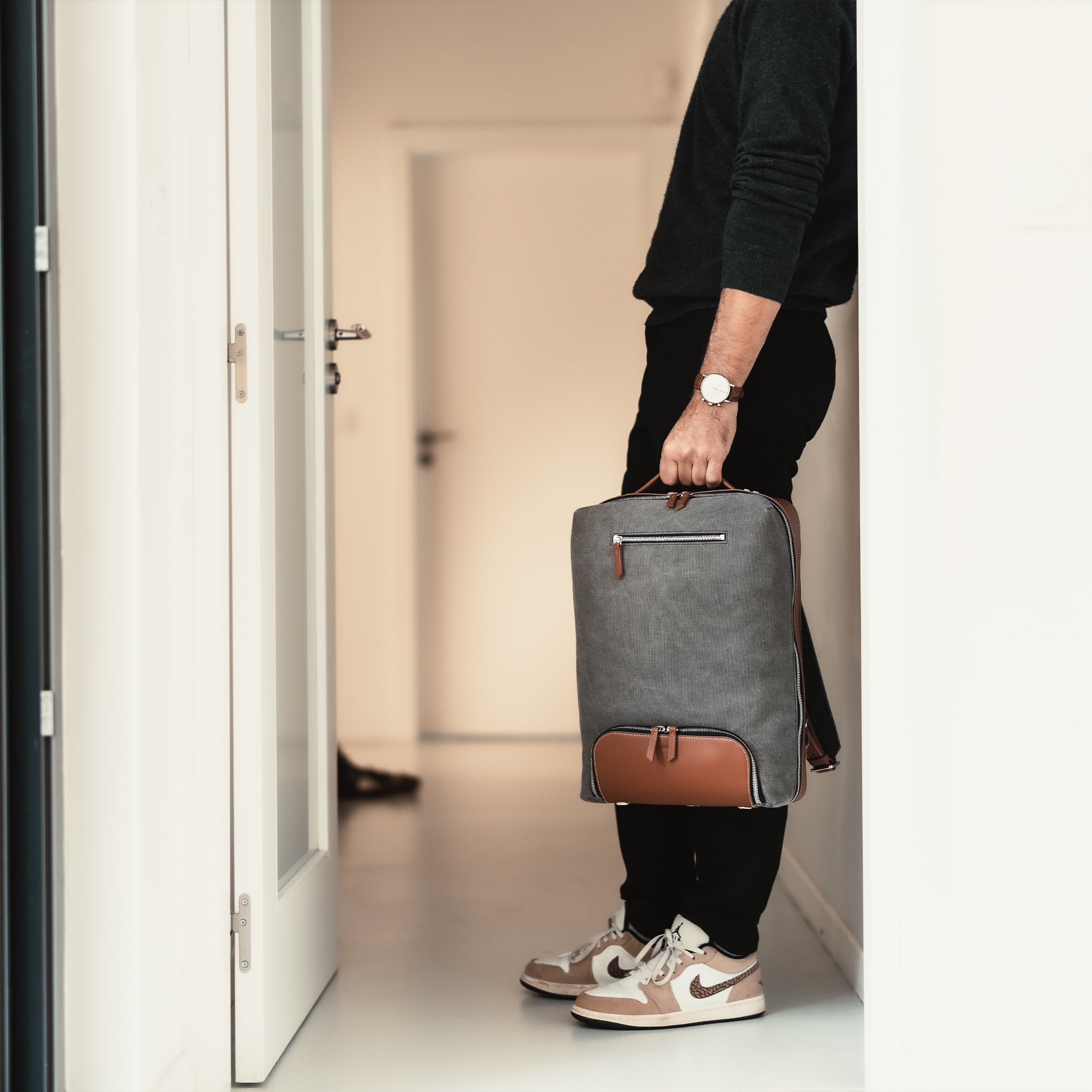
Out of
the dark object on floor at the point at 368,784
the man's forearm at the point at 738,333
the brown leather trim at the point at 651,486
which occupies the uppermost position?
the man's forearm at the point at 738,333

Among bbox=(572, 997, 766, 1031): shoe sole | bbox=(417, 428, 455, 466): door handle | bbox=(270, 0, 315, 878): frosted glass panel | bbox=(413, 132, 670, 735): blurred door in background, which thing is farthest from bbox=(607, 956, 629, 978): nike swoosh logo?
bbox=(417, 428, 455, 466): door handle

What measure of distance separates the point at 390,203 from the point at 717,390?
2622 millimetres

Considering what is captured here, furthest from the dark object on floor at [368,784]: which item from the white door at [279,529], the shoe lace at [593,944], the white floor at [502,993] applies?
the shoe lace at [593,944]

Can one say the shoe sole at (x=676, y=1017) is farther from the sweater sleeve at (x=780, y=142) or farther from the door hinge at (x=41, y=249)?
the door hinge at (x=41, y=249)

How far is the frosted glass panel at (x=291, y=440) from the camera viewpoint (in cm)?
140

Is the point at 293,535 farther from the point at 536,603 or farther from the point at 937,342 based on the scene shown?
the point at 536,603

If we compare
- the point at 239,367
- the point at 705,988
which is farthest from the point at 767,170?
the point at 705,988

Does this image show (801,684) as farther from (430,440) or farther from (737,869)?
(430,440)

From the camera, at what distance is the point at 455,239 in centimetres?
372

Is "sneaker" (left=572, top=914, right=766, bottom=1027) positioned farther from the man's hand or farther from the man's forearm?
the man's forearm

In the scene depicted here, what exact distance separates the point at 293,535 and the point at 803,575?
1034mm

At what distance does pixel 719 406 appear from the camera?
4.42 ft

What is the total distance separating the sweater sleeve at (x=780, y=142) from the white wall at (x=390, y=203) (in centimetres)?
211

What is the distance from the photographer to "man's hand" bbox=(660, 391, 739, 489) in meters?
1.35
